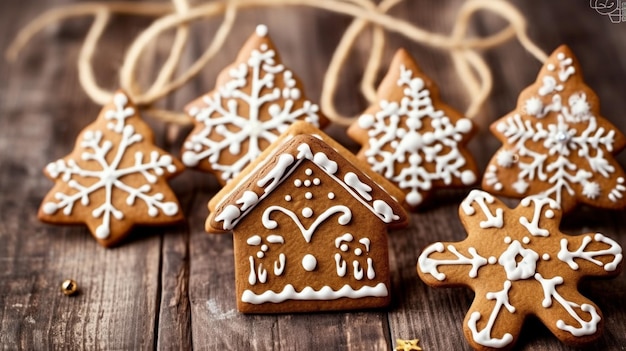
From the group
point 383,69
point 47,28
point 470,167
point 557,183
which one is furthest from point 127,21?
point 557,183

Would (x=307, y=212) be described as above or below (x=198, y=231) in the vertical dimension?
above

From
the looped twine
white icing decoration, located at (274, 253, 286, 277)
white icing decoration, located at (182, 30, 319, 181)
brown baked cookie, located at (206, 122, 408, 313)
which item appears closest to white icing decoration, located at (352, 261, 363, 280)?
brown baked cookie, located at (206, 122, 408, 313)

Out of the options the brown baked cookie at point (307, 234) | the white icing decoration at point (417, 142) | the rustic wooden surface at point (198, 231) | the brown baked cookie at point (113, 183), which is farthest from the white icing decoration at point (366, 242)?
the brown baked cookie at point (113, 183)

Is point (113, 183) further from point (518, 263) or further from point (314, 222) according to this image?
point (518, 263)

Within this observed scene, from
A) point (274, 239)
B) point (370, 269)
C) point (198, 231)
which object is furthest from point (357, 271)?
point (198, 231)

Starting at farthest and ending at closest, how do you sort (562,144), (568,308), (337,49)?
(337,49) < (562,144) < (568,308)

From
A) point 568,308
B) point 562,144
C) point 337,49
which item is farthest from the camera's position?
point 337,49

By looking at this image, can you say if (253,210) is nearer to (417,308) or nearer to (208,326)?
(208,326)
